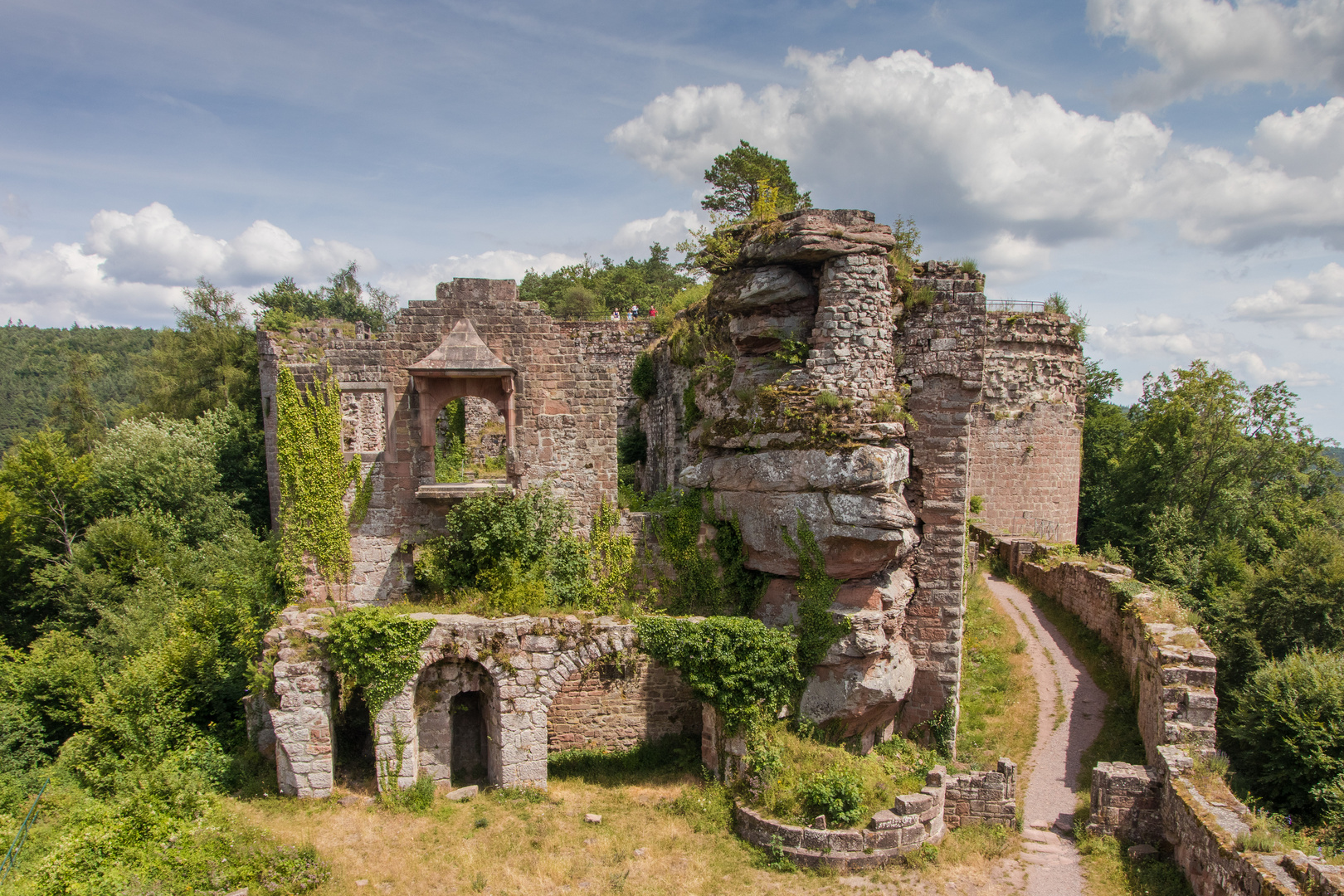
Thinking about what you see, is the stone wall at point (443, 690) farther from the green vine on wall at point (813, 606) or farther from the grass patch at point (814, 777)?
the grass patch at point (814, 777)

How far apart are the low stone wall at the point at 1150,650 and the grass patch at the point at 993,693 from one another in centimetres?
188

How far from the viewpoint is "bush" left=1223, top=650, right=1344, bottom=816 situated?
1119cm

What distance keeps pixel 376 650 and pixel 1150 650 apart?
549 inches

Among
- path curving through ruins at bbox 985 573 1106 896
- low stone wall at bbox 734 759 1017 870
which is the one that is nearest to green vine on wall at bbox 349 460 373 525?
low stone wall at bbox 734 759 1017 870

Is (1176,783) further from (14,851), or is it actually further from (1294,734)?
(14,851)

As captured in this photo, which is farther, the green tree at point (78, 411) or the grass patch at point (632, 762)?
the green tree at point (78, 411)

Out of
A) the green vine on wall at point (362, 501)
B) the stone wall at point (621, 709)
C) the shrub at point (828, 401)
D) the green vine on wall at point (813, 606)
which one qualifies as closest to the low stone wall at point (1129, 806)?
the green vine on wall at point (813, 606)

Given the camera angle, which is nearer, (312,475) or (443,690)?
(443,690)

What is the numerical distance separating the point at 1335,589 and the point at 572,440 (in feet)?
55.0

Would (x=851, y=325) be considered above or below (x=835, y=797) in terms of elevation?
above

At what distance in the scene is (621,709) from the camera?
14.9 meters

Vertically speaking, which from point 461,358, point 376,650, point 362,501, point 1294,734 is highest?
point 461,358

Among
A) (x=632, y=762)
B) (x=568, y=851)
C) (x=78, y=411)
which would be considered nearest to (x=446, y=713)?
(x=568, y=851)

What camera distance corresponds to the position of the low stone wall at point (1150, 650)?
11656 millimetres
